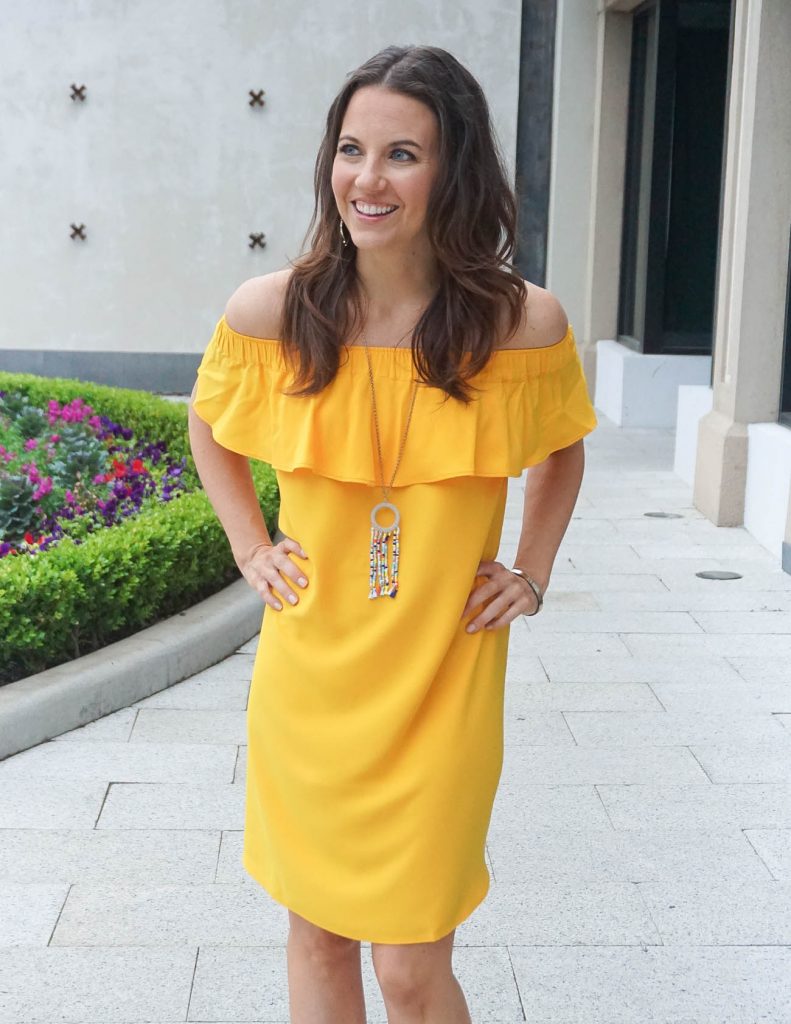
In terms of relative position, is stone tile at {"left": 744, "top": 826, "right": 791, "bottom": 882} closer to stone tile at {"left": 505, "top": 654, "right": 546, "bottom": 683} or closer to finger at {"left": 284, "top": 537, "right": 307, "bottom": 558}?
stone tile at {"left": 505, "top": 654, "right": 546, "bottom": 683}

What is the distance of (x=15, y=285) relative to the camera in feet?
42.7

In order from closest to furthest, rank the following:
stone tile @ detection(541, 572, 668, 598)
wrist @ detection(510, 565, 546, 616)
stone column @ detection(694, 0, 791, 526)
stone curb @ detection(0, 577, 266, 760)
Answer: wrist @ detection(510, 565, 546, 616) < stone curb @ detection(0, 577, 266, 760) < stone tile @ detection(541, 572, 668, 598) < stone column @ detection(694, 0, 791, 526)

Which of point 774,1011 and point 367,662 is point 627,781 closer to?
point 774,1011

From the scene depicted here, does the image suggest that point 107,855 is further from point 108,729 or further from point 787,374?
point 787,374

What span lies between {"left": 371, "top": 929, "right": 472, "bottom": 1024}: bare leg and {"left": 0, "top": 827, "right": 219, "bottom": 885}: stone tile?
1.42 m

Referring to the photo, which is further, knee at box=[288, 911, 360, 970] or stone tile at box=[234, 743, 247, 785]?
stone tile at box=[234, 743, 247, 785]

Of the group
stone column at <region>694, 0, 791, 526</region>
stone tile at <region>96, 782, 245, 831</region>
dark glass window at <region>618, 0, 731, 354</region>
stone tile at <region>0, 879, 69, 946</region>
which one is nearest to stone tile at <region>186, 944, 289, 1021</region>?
stone tile at <region>0, 879, 69, 946</region>

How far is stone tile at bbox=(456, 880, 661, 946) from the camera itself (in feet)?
10.2

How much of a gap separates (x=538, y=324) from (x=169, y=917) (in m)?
1.80

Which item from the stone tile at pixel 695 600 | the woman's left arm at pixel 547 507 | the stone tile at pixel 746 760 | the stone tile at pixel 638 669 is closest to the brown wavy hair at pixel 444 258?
the woman's left arm at pixel 547 507

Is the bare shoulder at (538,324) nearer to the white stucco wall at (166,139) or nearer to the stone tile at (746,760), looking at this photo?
the stone tile at (746,760)

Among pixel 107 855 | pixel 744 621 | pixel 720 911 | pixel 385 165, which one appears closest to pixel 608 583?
pixel 744 621

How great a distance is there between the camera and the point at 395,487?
6.52ft

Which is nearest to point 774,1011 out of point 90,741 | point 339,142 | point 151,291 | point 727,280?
point 339,142
